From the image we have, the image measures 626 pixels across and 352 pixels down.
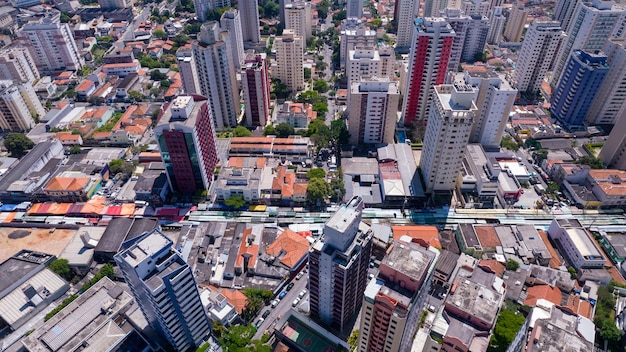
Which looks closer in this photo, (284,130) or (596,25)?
(284,130)

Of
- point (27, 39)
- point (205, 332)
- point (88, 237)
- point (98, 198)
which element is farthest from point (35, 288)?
point (27, 39)

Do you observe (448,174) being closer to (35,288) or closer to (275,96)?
(275,96)

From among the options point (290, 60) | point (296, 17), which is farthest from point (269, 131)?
point (296, 17)

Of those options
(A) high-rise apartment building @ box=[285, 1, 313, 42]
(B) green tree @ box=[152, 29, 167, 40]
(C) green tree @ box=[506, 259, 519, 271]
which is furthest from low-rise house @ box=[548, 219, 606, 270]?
(B) green tree @ box=[152, 29, 167, 40]

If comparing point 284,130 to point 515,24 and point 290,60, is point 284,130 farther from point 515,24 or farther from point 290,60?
point 515,24

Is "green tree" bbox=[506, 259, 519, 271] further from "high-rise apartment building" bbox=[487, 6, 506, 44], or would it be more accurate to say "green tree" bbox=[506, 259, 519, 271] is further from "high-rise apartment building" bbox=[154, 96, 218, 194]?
"high-rise apartment building" bbox=[487, 6, 506, 44]

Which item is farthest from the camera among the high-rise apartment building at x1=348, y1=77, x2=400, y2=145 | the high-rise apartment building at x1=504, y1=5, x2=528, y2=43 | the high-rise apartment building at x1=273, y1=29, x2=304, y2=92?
the high-rise apartment building at x1=504, y1=5, x2=528, y2=43
